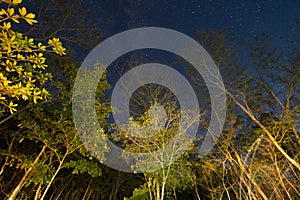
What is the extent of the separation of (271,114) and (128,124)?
6.26 meters

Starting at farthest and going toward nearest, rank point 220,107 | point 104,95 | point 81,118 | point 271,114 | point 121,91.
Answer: point 121,91 < point 220,107 < point 271,114 < point 104,95 < point 81,118

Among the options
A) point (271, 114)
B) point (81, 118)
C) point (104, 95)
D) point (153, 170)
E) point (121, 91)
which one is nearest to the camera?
point (81, 118)

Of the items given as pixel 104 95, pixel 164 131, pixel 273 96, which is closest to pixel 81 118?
pixel 104 95

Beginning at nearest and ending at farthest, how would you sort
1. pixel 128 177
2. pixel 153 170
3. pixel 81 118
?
pixel 81 118 → pixel 153 170 → pixel 128 177

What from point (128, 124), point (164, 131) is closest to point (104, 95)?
point (128, 124)

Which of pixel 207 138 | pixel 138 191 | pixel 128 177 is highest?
pixel 207 138

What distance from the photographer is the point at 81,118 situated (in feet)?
22.7

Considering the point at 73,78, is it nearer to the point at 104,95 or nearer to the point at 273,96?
the point at 104,95

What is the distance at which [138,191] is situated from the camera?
10.5m

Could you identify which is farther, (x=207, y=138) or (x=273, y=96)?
(x=207, y=138)

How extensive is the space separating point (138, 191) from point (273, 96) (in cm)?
731

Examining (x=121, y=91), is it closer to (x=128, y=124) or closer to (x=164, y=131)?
(x=128, y=124)

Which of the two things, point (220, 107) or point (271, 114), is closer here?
point (271, 114)

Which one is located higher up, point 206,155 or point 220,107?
point 220,107
